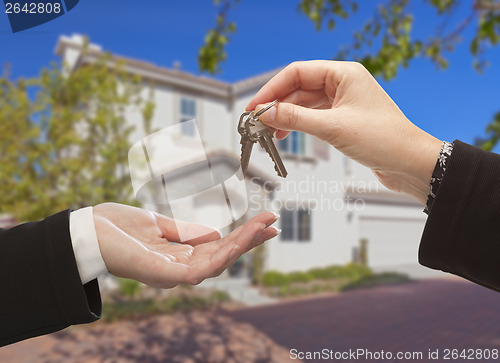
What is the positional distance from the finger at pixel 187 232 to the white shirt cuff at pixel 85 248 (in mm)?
427

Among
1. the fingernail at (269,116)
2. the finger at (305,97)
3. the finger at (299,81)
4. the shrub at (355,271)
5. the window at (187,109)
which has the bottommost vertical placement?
the shrub at (355,271)

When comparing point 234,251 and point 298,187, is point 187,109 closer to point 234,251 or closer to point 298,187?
point 298,187

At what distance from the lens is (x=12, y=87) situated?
31.4 ft

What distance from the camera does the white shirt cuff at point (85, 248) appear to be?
5.26 ft

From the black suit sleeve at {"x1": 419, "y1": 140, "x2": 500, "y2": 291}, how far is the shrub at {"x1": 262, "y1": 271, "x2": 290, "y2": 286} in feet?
35.8

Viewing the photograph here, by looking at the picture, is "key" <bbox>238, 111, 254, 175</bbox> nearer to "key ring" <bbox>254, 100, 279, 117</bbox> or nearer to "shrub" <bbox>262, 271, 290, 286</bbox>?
"key ring" <bbox>254, 100, 279, 117</bbox>

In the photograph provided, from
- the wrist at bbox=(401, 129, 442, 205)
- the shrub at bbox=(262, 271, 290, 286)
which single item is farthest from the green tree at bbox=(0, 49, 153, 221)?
the wrist at bbox=(401, 129, 442, 205)

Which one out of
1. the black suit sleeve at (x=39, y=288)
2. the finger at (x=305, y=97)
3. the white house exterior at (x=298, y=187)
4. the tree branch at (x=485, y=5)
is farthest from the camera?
the white house exterior at (x=298, y=187)

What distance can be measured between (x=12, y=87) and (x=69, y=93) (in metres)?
1.39

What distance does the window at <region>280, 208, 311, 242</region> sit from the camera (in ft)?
43.7

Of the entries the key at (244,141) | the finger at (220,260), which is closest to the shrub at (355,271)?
the key at (244,141)

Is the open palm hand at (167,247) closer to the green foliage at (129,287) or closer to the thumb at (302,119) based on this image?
the thumb at (302,119)

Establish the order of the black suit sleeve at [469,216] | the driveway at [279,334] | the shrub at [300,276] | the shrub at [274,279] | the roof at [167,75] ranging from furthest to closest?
1. the shrub at [300,276]
2. the shrub at [274,279]
3. the roof at [167,75]
4. the driveway at [279,334]
5. the black suit sleeve at [469,216]

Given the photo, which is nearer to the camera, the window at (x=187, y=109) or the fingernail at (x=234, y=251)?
the fingernail at (x=234, y=251)
